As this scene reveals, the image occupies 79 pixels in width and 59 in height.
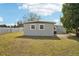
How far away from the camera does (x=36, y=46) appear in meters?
54.6

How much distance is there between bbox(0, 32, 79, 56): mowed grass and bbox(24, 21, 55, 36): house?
0.08m

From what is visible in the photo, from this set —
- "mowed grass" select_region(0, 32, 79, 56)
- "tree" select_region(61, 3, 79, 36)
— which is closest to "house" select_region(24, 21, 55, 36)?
"mowed grass" select_region(0, 32, 79, 56)

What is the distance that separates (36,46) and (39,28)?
32cm

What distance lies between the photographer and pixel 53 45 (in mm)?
54625

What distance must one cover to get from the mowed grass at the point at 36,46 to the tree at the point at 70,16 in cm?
20

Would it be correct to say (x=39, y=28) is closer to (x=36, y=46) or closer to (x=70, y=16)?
(x=36, y=46)

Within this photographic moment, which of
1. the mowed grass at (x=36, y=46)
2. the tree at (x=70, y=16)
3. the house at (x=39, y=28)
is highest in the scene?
the tree at (x=70, y=16)

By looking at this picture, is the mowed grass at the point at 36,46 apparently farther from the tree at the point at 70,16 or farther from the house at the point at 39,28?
the tree at the point at 70,16

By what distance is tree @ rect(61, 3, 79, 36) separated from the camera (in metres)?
54.6

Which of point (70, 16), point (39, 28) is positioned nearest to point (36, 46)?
point (39, 28)

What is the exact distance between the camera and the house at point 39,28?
2152 inches

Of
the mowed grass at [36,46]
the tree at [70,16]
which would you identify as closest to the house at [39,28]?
the mowed grass at [36,46]

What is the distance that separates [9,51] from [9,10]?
0.69 m

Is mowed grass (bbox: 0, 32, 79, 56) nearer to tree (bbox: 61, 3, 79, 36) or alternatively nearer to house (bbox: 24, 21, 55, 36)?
house (bbox: 24, 21, 55, 36)
